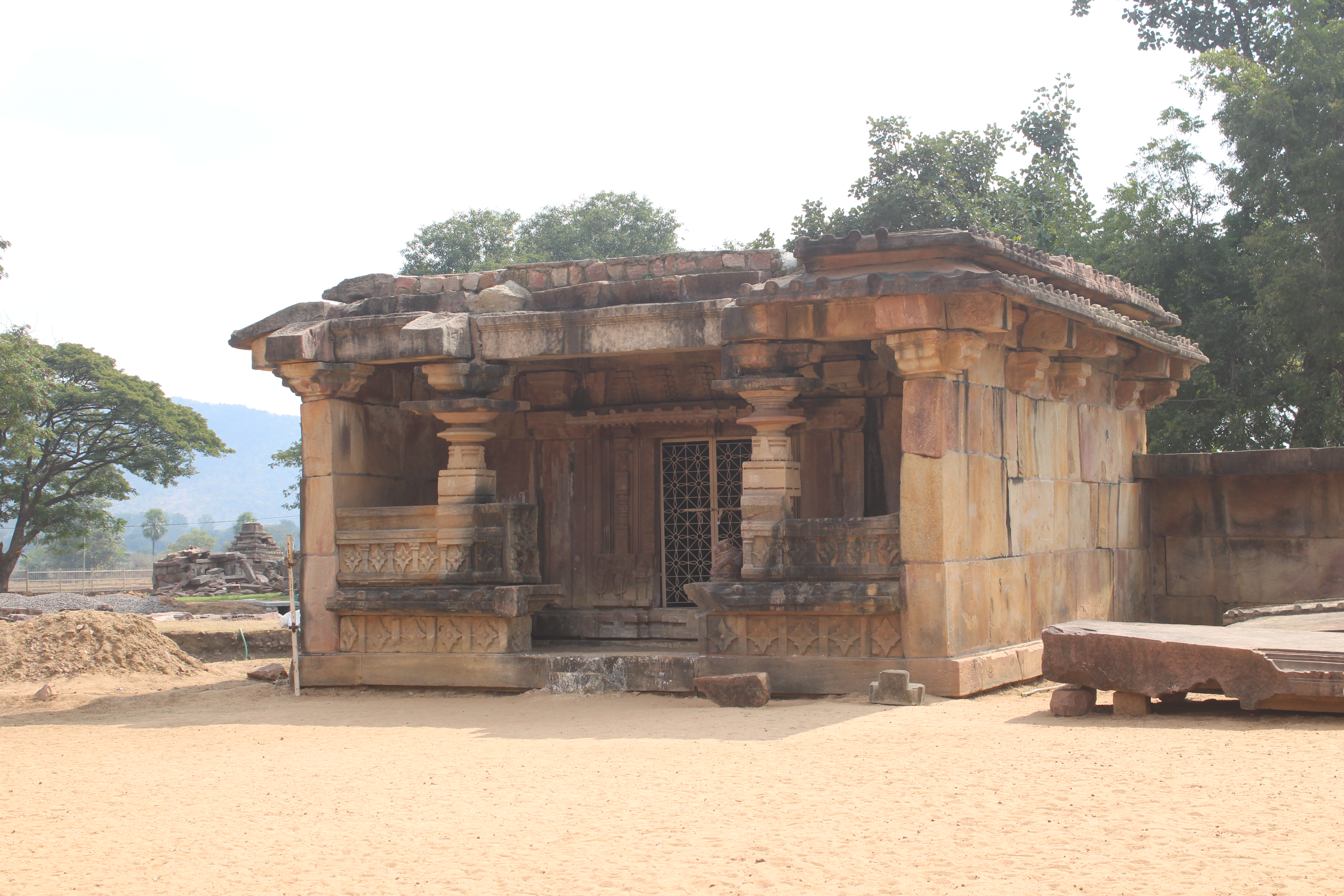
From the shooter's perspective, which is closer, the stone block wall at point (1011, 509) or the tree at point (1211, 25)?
the stone block wall at point (1011, 509)

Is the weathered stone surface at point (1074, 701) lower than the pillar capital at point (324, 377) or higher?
lower

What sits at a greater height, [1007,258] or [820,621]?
[1007,258]

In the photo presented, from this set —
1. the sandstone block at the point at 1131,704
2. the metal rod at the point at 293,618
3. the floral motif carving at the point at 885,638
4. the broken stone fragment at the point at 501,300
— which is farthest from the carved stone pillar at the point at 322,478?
the sandstone block at the point at 1131,704

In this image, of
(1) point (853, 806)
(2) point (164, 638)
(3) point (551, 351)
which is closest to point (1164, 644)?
(1) point (853, 806)

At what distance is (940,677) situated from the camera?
844 cm

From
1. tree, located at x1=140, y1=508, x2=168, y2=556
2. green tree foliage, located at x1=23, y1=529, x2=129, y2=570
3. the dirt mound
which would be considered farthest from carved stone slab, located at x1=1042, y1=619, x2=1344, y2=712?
tree, located at x1=140, y1=508, x2=168, y2=556

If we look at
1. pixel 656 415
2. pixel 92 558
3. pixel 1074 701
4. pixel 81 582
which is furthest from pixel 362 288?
pixel 92 558

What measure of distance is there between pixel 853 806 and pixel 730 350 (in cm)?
446

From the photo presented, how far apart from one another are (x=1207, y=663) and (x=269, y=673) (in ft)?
27.9

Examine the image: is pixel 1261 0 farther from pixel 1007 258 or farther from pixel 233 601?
pixel 233 601

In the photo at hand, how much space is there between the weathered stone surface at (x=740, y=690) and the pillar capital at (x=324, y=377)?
12.8 feet

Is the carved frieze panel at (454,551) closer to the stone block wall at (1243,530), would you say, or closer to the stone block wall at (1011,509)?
the stone block wall at (1011,509)

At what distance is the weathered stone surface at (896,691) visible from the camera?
26.8 ft

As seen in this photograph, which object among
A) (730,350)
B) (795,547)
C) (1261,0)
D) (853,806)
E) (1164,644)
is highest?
(1261,0)
